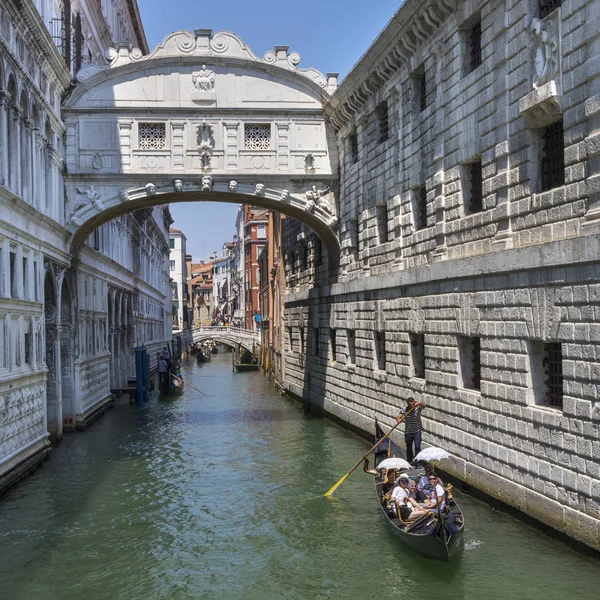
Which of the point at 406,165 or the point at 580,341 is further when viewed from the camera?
the point at 406,165

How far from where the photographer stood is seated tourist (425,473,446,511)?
9.03m

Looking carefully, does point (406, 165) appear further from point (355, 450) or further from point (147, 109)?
point (147, 109)

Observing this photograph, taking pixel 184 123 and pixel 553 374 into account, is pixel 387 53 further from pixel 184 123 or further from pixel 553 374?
pixel 553 374

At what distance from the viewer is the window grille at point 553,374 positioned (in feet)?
32.5

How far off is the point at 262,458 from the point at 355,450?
6.55ft

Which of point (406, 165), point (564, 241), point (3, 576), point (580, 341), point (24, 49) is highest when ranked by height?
A: point (24, 49)

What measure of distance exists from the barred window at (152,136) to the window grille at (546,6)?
11168 mm

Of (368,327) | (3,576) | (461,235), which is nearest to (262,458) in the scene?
(368,327)

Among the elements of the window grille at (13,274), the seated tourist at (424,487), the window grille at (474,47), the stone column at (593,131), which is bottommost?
the seated tourist at (424,487)

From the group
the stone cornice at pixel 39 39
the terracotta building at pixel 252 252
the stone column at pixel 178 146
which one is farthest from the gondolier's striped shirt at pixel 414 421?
the terracotta building at pixel 252 252

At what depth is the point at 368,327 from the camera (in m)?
17.7

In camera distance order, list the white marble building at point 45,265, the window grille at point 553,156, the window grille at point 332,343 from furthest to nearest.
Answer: the window grille at point 332,343 < the white marble building at point 45,265 < the window grille at point 553,156

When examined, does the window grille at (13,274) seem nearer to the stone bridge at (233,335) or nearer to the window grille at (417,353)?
the window grille at (417,353)

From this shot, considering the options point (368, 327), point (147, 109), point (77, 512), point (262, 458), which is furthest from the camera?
point (147, 109)
